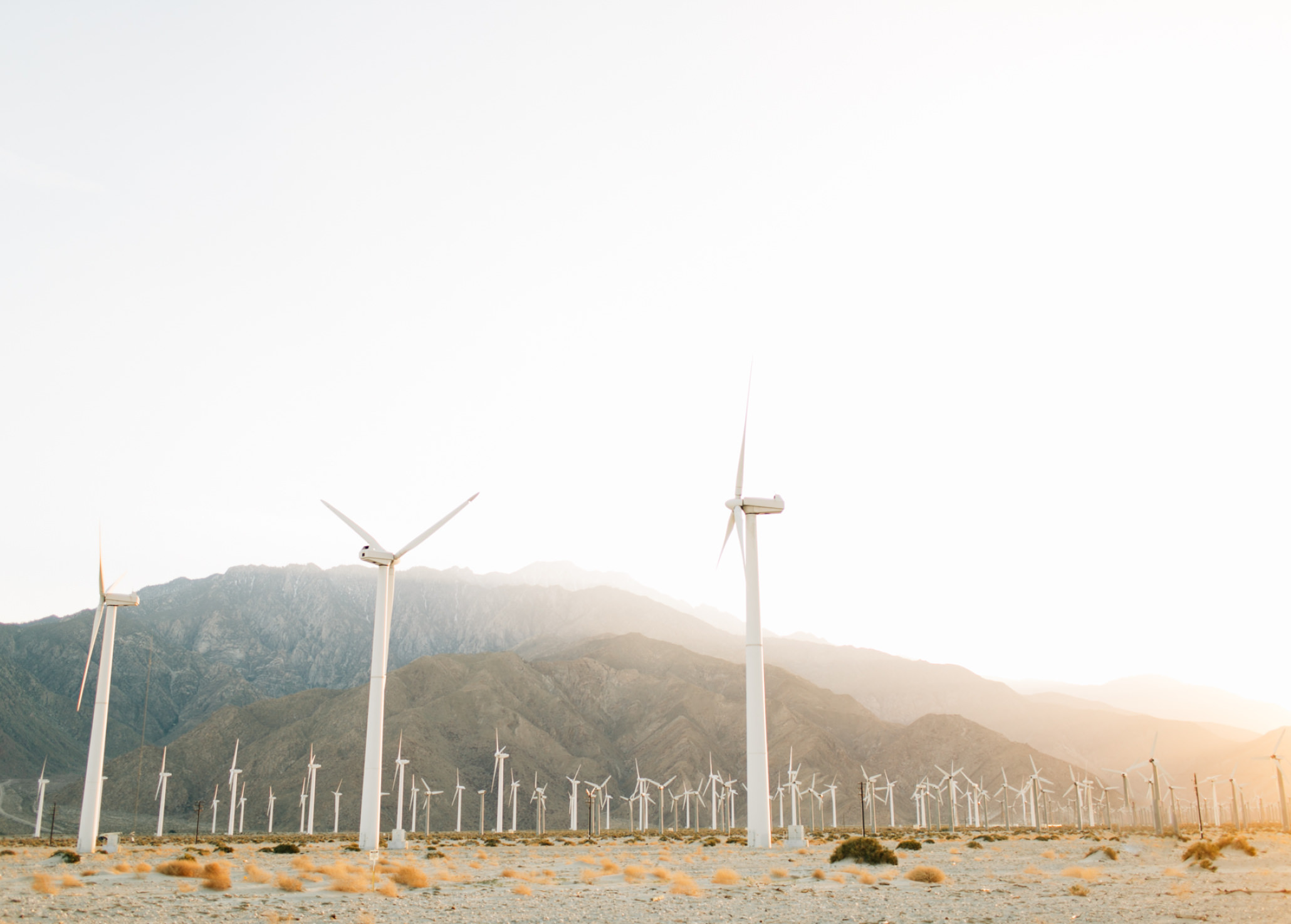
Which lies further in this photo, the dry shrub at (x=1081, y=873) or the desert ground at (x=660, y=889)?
the dry shrub at (x=1081, y=873)

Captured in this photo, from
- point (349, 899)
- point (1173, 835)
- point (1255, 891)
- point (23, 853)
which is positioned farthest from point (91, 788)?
point (1173, 835)

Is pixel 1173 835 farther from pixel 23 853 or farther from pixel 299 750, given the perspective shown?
pixel 299 750

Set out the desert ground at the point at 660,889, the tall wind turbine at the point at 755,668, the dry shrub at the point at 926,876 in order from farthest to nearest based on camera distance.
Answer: the tall wind turbine at the point at 755,668 < the dry shrub at the point at 926,876 < the desert ground at the point at 660,889

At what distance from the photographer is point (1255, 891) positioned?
85.3 ft

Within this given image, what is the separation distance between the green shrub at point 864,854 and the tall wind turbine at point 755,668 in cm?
724

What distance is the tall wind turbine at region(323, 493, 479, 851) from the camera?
52.3m

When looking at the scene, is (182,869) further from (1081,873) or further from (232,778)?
(232,778)

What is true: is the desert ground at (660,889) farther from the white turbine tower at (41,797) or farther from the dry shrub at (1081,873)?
the white turbine tower at (41,797)

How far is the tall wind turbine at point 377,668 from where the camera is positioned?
5231cm

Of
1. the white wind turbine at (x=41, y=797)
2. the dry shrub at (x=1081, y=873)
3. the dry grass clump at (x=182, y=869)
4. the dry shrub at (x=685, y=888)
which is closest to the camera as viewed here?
the dry shrub at (x=685, y=888)

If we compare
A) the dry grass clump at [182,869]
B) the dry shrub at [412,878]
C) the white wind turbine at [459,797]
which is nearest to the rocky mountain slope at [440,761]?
the white wind turbine at [459,797]

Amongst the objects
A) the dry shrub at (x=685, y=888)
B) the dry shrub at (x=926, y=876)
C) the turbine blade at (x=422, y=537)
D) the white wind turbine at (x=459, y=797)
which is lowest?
the white wind turbine at (x=459, y=797)

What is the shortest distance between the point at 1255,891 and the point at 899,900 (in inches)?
402

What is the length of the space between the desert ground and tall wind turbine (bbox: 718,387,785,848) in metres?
3.06
